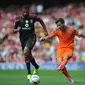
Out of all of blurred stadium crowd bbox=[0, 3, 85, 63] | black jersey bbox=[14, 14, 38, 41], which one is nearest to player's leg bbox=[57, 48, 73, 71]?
black jersey bbox=[14, 14, 38, 41]

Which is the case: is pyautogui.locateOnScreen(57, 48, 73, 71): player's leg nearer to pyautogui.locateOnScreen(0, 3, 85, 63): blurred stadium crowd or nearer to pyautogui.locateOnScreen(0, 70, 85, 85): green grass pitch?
pyautogui.locateOnScreen(0, 70, 85, 85): green grass pitch

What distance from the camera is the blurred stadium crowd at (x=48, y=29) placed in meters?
24.8

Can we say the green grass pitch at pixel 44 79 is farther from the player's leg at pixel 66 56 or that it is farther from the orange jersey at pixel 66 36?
the orange jersey at pixel 66 36

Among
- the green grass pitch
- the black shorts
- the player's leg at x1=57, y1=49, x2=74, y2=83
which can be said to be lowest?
the green grass pitch

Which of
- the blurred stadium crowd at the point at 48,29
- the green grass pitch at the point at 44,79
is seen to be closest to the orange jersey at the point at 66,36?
the green grass pitch at the point at 44,79

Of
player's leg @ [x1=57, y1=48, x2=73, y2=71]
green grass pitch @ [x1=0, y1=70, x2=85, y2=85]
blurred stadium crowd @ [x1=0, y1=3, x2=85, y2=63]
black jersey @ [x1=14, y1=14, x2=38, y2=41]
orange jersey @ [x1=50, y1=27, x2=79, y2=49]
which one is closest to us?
green grass pitch @ [x1=0, y1=70, x2=85, y2=85]

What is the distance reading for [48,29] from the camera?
27.8 meters

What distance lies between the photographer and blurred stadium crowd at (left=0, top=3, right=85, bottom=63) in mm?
24781

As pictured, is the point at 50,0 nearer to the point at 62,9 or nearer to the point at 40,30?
the point at 62,9

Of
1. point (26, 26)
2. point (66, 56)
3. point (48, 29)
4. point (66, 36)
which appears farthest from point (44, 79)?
point (48, 29)

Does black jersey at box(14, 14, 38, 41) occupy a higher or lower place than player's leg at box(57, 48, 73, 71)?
higher

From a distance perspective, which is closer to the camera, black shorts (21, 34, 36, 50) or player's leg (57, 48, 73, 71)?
player's leg (57, 48, 73, 71)

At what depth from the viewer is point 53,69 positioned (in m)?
Result: 22.8

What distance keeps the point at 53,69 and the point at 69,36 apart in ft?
28.1
